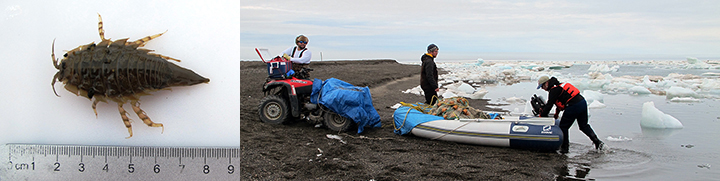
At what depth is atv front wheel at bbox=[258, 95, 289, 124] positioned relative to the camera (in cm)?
483

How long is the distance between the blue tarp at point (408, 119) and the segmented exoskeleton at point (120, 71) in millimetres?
2662

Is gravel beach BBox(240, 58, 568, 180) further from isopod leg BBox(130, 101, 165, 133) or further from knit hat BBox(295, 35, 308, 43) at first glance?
knit hat BBox(295, 35, 308, 43)

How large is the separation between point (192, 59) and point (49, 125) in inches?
41.1

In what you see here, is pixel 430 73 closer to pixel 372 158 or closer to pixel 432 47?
pixel 432 47

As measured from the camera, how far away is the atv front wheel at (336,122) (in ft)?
15.1

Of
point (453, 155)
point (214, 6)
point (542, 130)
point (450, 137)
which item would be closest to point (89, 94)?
point (214, 6)

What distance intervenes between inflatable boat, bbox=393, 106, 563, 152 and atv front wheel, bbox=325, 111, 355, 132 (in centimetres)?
71

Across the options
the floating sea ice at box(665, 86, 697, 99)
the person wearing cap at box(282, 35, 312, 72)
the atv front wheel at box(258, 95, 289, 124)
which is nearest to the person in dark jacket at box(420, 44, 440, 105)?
the person wearing cap at box(282, 35, 312, 72)

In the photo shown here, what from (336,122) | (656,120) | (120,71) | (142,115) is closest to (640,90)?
(656,120)

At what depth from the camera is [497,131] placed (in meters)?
4.25

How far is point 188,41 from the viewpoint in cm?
252

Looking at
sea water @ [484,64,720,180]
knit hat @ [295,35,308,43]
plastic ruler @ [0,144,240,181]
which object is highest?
knit hat @ [295,35,308,43]

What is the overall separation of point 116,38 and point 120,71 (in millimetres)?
211

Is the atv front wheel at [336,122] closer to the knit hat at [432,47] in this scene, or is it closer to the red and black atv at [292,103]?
the red and black atv at [292,103]
